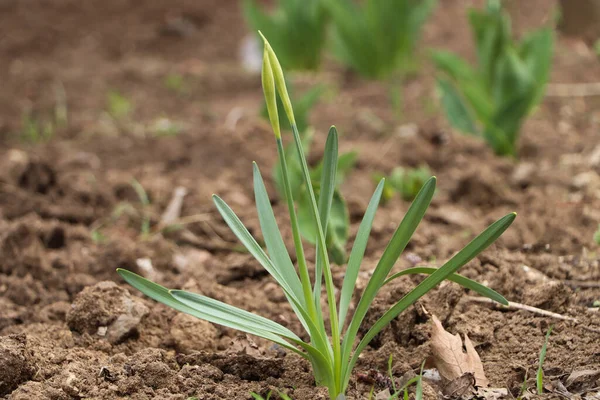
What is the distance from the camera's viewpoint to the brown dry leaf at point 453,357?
1543 mm

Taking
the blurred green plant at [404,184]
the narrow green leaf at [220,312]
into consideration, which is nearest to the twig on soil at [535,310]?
the narrow green leaf at [220,312]

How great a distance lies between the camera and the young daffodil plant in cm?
137

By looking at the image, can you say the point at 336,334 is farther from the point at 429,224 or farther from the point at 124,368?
the point at 429,224

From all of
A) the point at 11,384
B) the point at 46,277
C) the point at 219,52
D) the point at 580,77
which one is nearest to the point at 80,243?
the point at 46,277

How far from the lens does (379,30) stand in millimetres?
3740

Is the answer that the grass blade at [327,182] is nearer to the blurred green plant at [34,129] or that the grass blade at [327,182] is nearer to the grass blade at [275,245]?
the grass blade at [275,245]

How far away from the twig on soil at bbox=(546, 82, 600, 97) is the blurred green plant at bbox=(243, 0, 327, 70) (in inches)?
48.3

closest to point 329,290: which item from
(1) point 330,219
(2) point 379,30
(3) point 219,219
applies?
(1) point 330,219

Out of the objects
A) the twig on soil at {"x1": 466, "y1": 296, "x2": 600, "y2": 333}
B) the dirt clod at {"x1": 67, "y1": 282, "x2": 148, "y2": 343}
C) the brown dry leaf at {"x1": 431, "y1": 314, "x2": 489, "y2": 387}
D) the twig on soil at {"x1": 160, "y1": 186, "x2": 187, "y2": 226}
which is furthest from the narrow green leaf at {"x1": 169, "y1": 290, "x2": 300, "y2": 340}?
the twig on soil at {"x1": 160, "y1": 186, "x2": 187, "y2": 226}

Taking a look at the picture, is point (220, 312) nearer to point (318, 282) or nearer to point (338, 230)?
point (318, 282)

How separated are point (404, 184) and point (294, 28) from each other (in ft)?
5.49

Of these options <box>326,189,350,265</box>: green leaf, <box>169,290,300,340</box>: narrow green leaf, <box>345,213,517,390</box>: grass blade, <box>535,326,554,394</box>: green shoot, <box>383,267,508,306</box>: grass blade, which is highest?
<box>345,213,517,390</box>: grass blade

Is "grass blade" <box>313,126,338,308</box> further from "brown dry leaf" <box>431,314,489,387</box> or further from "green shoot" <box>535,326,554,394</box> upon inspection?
"green shoot" <box>535,326,554,394</box>

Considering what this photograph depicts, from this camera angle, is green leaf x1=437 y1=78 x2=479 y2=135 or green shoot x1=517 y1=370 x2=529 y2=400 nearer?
green shoot x1=517 y1=370 x2=529 y2=400
